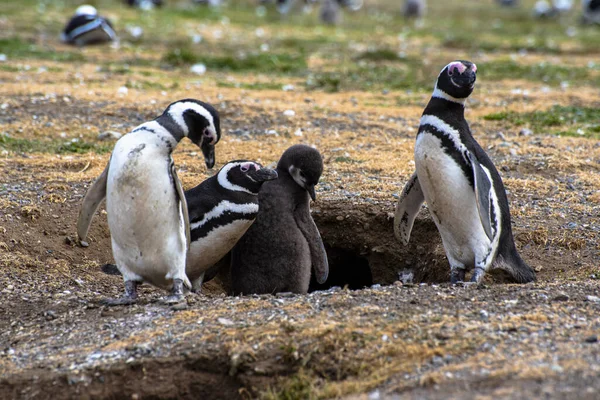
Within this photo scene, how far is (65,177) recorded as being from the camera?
6379 mm

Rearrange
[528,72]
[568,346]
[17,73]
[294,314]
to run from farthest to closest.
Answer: [528,72], [17,73], [294,314], [568,346]

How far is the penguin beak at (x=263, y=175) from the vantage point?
16.8 feet

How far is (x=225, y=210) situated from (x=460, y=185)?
140 centimetres

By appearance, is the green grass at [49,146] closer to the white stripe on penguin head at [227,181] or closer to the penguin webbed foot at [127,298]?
the white stripe on penguin head at [227,181]

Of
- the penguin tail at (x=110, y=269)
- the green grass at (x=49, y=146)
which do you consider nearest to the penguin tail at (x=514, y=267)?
the penguin tail at (x=110, y=269)

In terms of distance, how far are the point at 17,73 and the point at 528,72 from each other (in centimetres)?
685

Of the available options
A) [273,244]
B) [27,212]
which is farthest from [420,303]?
[27,212]

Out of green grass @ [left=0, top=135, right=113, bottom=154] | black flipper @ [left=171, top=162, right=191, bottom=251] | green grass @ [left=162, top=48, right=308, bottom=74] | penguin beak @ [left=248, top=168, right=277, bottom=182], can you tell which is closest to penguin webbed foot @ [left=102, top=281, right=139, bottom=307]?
black flipper @ [left=171, top=162, right=191, bottom=251]

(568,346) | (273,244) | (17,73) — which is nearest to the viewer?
(568,346)

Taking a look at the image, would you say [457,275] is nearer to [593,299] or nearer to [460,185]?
[460,185]

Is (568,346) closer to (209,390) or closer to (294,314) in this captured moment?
(294,314)

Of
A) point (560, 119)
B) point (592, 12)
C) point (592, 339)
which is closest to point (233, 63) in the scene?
point (560, 119)

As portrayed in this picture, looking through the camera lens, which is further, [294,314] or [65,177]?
[65,177]

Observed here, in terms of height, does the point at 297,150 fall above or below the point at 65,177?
above
